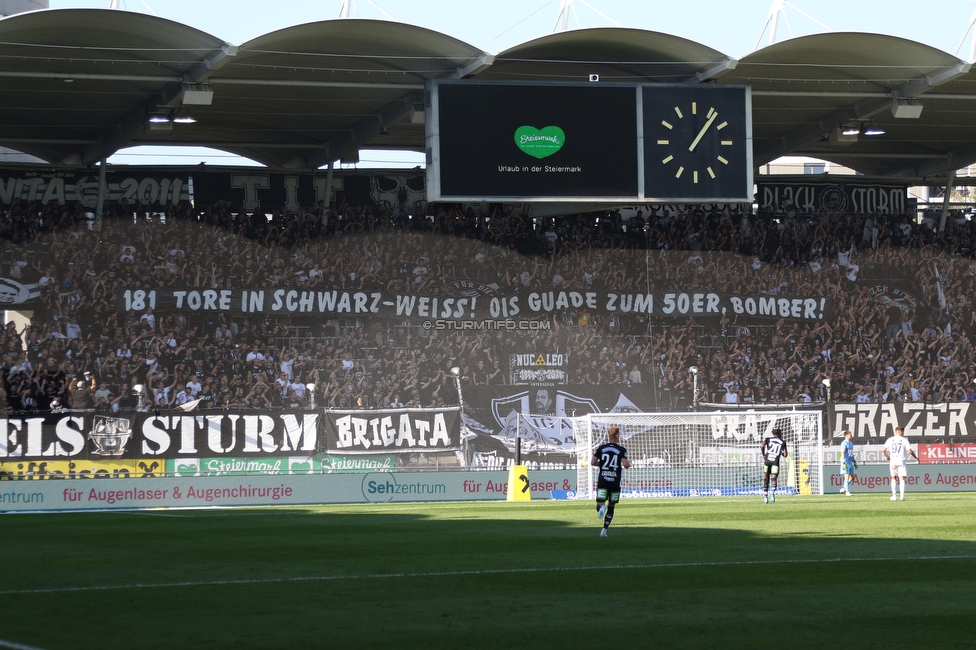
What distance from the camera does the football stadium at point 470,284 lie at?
28609 mm

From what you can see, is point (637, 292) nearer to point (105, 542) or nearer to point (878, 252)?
point (878, 252)

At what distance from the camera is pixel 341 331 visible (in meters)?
34.0

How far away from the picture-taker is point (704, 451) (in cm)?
3203

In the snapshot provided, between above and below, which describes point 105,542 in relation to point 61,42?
below

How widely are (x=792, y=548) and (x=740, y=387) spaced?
2208 centimetres

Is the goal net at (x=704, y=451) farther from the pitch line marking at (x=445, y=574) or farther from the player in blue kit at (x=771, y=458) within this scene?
the pitch line marking at (x=445, y=574)

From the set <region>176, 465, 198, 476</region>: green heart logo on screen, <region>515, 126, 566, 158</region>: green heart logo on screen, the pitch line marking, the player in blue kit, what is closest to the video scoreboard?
<region>515, 126, 566, 158</region>: green heart logo on screen

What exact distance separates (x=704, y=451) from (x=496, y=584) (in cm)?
2193

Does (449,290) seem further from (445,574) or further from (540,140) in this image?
(445,574)

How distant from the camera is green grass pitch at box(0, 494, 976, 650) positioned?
809 cm

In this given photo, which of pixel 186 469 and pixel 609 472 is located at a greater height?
pixel 609 472

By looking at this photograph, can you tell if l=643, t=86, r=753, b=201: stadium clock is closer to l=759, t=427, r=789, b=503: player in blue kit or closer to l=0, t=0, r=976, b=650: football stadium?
l=0, t=0, r=976, b=650: football stadium

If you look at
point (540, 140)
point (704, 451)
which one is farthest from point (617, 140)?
point (704, 451)

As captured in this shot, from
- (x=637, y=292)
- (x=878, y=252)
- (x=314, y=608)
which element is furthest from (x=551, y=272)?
(x=314, y=608)
